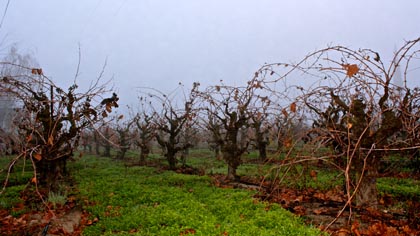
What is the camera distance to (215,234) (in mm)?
4602

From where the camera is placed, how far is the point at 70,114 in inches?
285

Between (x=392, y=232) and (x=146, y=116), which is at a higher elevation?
(x=146, y=116)

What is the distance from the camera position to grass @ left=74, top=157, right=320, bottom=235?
16.1ft

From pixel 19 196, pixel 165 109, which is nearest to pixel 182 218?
pixel 19 196

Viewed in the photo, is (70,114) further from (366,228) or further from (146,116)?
(146,116)

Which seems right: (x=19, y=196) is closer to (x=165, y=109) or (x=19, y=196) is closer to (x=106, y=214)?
(x=106, y=214)

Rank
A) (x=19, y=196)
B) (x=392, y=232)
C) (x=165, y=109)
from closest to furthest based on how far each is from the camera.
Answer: (x=392, y=232)
(x=19, y=196)
(x=165, y=109)

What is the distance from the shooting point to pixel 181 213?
19.3 ft

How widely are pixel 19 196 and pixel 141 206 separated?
358 centimetres

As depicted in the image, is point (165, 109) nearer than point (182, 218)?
No

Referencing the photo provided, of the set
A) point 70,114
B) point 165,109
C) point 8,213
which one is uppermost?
point 165,109

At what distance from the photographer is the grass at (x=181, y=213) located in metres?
4.90

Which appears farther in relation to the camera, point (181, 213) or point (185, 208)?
point (185, 208)

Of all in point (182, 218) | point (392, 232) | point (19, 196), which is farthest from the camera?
point (19, 196)
